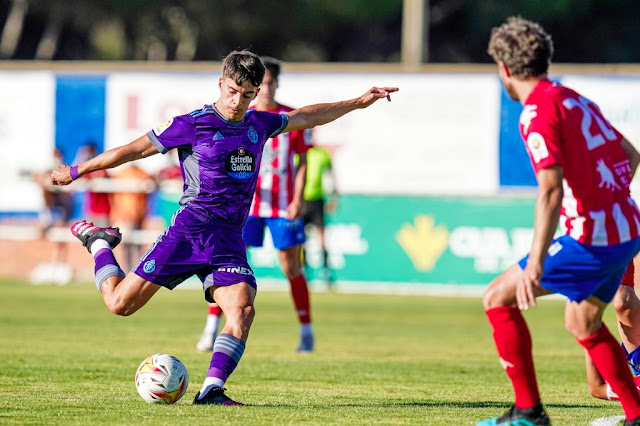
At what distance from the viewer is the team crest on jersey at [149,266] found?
7.46m

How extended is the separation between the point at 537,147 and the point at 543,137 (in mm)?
54

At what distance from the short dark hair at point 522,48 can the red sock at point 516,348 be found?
117 centimetres

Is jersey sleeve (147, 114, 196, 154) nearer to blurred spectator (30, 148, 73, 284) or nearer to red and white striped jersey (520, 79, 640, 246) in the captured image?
red and white striped jersey (520, 79, 640, 246)

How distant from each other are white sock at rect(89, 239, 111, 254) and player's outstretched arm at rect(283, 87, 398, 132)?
1.38 metres

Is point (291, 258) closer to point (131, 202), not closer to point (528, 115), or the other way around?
point (528, 115)

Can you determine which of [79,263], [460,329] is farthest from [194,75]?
[460,329]

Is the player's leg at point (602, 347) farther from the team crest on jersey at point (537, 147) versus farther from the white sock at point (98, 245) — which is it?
the white sock at point (98, 245)

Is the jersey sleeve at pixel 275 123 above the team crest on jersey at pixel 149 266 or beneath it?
above

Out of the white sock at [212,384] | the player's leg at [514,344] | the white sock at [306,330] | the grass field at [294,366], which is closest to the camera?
the player's leg at [514,344]

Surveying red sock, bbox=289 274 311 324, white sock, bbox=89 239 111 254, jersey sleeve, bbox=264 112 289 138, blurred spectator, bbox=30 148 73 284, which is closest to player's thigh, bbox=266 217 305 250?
red sock, bbox=289 274 311 324

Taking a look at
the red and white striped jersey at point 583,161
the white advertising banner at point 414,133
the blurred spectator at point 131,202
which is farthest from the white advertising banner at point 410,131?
the red and white striped jersey at point 583,161

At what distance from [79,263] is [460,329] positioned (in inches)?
411

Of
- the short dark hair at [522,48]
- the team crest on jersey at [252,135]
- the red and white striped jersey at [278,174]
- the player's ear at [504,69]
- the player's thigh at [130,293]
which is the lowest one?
the player's thigh at [130,293]

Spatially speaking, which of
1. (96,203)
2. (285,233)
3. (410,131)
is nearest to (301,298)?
(285,233)
